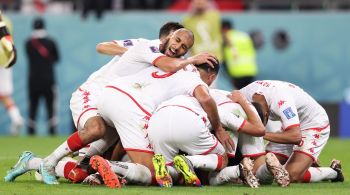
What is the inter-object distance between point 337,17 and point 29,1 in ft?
20.1

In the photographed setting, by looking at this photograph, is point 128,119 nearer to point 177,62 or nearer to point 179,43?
point 177,62

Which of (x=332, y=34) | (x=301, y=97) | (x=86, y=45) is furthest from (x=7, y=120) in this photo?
(x=301, y=97)

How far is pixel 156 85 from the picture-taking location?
10.8 meters

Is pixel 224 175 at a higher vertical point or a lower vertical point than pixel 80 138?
lower

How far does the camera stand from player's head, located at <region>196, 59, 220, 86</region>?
10922 mm

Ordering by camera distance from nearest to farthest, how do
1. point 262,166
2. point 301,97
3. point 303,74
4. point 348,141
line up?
1. point 262,166
2. point 301,97
3. point 348,141
4. point 303,74

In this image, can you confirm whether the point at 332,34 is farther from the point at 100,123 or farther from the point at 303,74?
the point at 100,123

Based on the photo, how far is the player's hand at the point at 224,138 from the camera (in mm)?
10539

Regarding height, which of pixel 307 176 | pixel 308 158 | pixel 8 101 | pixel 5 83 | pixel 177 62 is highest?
pixel 177 62

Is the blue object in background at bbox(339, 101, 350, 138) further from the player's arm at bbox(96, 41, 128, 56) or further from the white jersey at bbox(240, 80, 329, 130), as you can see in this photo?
the player's arm at bbox(96, 41, 128, 56)

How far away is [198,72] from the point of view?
10.9 m

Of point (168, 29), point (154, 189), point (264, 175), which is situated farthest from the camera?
point (168, 29)

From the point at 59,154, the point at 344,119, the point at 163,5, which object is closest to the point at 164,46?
the point at 59,154

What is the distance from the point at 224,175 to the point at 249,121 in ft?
1.87
